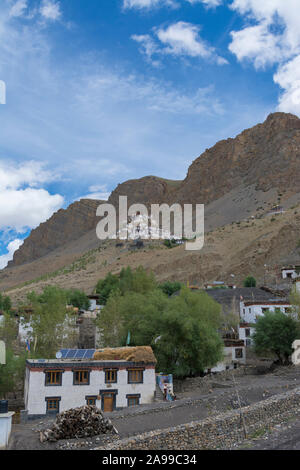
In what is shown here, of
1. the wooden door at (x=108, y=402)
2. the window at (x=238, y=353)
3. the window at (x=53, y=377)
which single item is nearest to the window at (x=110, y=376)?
the wooden door at (x=108, y=402)

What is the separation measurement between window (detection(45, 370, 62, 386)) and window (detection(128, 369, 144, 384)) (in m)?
3.89

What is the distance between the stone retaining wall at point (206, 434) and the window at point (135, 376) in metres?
10.2

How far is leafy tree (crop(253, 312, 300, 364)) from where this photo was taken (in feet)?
103

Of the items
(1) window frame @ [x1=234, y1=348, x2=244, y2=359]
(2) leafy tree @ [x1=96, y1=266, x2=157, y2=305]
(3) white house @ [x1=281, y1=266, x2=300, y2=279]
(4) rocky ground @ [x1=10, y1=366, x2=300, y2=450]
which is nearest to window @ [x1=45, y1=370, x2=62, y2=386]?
(4) rocky ground @ [x1=10, y1=366, x2=300, y2=450]

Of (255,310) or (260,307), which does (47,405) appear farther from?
(260,307)

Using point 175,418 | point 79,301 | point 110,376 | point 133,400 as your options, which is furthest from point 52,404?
point 79,301

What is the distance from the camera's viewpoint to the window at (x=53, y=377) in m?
22.0

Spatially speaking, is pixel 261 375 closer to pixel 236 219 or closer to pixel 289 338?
pixel 289 338

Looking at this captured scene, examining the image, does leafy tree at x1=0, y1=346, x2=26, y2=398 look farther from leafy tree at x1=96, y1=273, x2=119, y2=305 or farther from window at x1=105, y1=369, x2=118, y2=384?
leafy tree at x1=96, y1=273, x2=119, y2=305

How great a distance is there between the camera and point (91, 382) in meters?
22.6

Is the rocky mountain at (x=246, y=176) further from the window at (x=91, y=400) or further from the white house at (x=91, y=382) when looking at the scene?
the window at (x=91, y=400)

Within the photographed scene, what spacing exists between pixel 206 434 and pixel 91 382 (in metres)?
11.5

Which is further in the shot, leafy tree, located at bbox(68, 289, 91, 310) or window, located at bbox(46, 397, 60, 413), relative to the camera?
leafy tree, located at bbox(68, 289, 91, 310)
